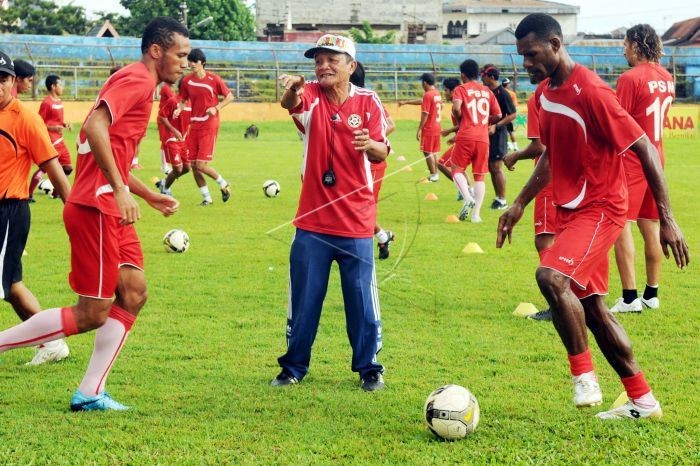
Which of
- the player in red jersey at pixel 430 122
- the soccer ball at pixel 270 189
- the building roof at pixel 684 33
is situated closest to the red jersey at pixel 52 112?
the soccer ball at pixel 270 189

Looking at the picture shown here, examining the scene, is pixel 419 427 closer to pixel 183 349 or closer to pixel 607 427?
pixel 607 427

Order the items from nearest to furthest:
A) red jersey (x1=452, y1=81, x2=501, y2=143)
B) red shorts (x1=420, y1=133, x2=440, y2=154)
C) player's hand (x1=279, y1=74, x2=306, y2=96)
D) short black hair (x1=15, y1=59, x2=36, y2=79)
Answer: player's hand (x1=279, y1=74, x2=306, y2=96) < short black hair (x1=15, y1=59, x2=36, y2=79) < red jersey (x1=452, y1=81, x2=501, y2=143) < red shorts (x1=420, y1=133, x2=440, y2=154)

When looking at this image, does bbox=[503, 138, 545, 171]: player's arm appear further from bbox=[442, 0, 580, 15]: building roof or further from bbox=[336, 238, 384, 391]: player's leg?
bbox=[442, 0, 580, 15]: building roof

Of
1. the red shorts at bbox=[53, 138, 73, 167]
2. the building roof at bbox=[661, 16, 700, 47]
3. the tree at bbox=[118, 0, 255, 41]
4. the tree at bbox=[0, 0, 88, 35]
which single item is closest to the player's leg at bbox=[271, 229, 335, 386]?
the red shorts at bbox=[53, 138, 73, 167]

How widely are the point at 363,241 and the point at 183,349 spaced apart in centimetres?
180

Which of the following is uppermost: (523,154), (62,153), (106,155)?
(106,155)

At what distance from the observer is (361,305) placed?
6531 mm

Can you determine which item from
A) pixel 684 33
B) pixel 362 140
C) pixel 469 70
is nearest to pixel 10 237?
pixel 362 140

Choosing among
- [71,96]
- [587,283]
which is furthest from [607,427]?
[71,96]

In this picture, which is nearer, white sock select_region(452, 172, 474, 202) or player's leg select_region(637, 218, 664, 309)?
player's leg select_region(637, 218, 664, 309)

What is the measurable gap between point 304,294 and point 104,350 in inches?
51.2

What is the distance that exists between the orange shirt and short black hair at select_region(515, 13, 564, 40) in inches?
126

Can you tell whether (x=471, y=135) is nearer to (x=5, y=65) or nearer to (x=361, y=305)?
(x=361, y=305)

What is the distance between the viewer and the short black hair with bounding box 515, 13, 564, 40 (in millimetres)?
5332
